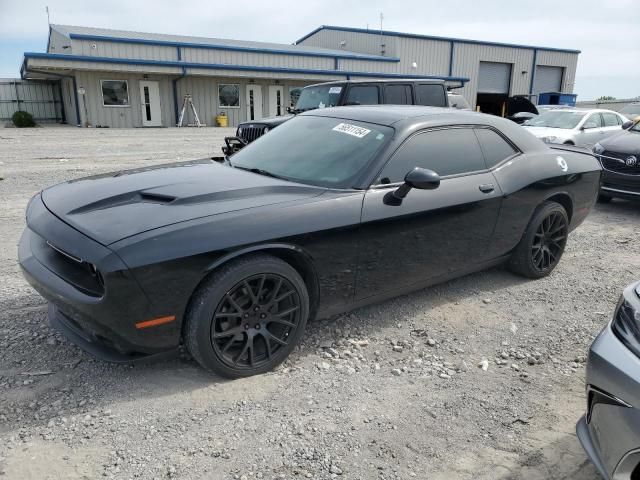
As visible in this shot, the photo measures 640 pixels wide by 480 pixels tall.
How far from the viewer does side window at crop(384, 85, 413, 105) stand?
9320 millimetres

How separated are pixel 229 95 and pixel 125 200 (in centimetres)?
2521

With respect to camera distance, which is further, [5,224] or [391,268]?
[5,224]

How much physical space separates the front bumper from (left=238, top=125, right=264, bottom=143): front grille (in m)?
6.15

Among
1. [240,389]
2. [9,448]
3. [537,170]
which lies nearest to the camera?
[9,448]

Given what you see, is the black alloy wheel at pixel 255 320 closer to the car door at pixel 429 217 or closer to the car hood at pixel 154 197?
the car hood at pixel 154 197

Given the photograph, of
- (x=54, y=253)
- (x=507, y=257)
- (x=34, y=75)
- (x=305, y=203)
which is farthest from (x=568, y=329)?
(x=34, y=75)

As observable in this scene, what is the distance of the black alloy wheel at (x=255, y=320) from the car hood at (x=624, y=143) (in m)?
6.74

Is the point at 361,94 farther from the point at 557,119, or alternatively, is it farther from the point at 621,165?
the point at 557,119

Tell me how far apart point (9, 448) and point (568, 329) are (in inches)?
142

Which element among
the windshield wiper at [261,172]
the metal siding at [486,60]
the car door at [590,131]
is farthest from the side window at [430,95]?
the metal siding at [486,60]

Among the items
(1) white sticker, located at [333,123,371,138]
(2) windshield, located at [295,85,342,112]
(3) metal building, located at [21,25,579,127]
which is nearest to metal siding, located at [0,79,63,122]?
(3) metal building, located at [21,25,579,127]

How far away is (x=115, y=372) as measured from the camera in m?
2.96

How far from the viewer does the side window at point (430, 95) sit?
9523 mm

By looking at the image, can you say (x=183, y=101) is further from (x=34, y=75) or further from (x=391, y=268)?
(x=391, y=268)
